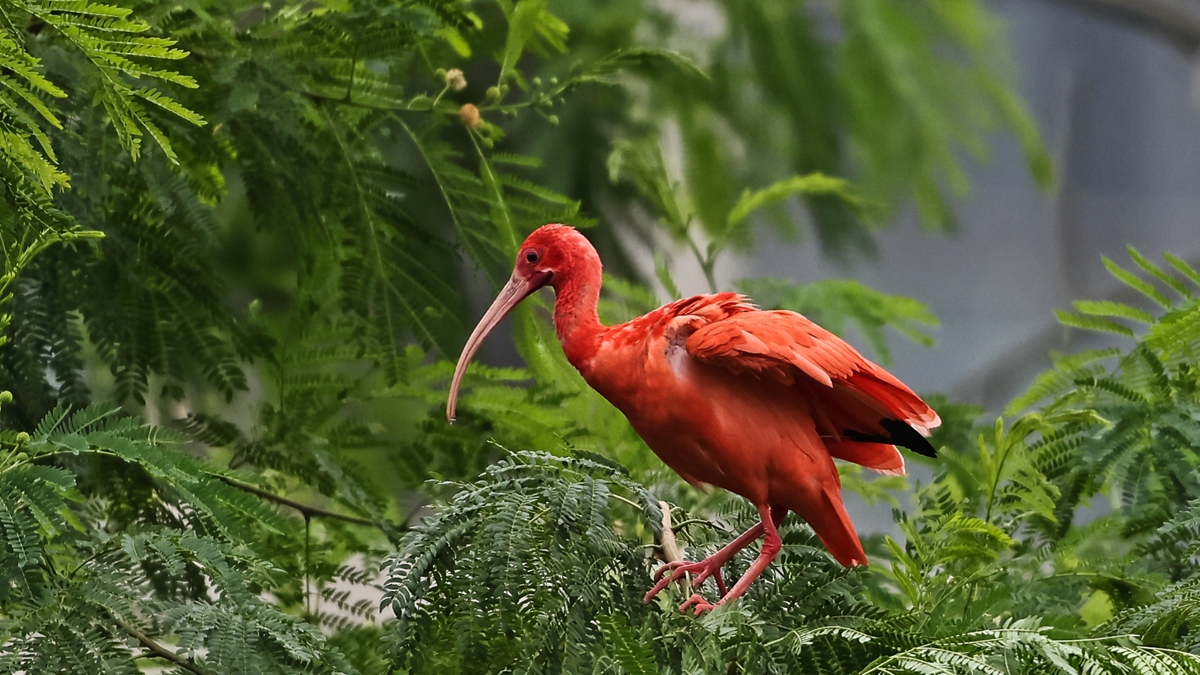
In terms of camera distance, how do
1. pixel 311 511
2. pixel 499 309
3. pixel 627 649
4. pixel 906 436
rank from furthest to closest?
pixel 311 511, pixel 499 309, pixel 906 436, pixel 627 649

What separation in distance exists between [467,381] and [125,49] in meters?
0.96

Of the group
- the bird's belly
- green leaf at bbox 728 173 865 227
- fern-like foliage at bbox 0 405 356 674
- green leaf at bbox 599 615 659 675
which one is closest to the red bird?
the bird's belly

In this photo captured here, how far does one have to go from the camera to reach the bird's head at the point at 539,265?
1.77 m

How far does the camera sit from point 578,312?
176 cm

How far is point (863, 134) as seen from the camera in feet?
11.3

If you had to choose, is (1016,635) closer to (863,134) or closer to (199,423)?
(199,423)

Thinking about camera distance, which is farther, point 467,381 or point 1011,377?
point 1011,377


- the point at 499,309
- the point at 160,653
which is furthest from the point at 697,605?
the point at 160,653

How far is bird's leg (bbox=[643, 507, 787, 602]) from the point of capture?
1.71 meters

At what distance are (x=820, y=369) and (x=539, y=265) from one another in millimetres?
443

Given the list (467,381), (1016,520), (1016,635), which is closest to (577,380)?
(467,381)

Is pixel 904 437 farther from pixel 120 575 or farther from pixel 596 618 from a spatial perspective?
pixel 120 575

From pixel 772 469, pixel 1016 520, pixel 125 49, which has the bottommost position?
pixel 1016 520

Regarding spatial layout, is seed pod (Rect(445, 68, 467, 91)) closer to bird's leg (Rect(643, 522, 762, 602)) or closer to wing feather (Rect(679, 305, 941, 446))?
wing feather (Rect(679, 305, 941, 446))
